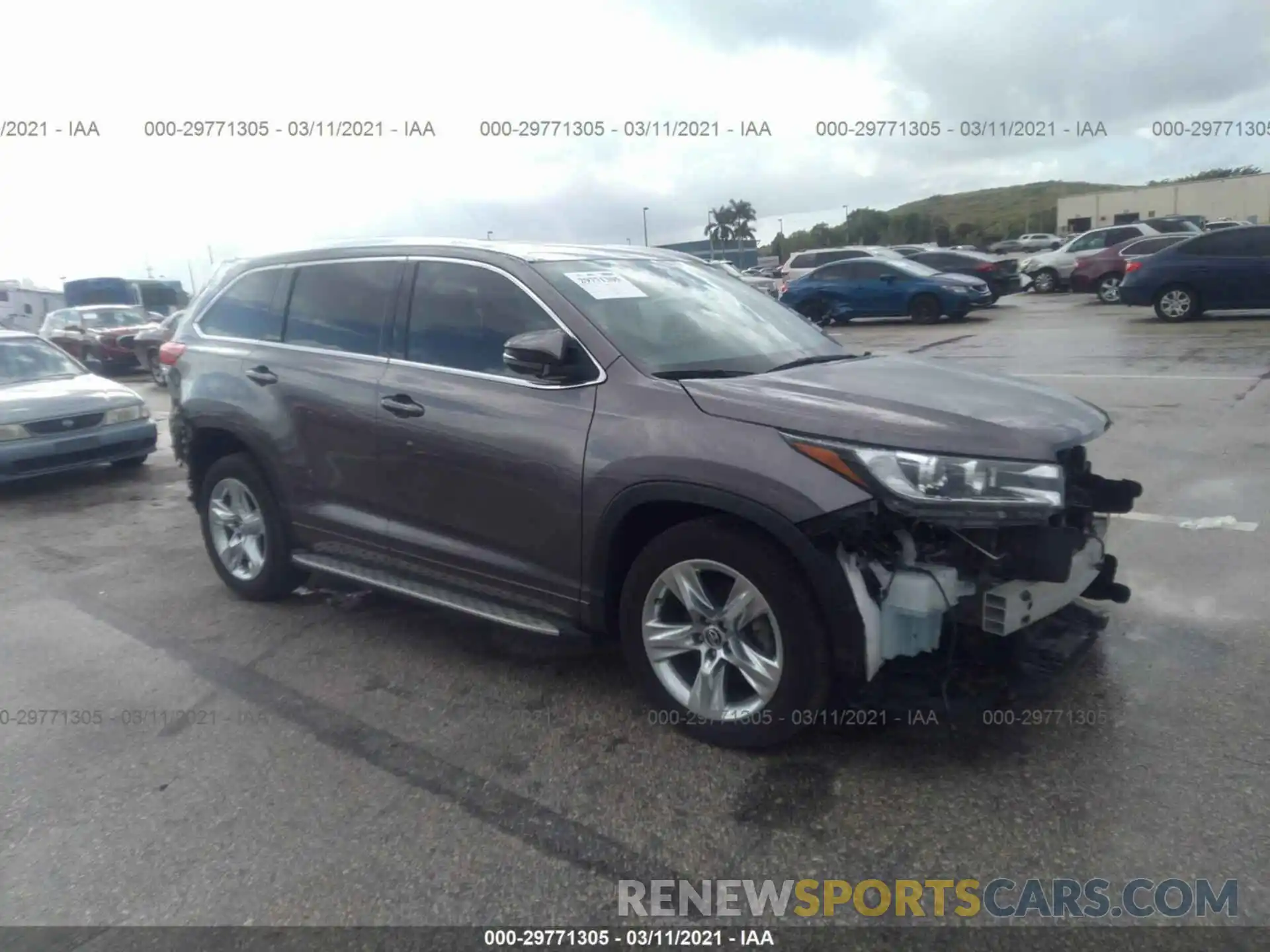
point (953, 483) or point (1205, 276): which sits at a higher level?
point (1205, 276)

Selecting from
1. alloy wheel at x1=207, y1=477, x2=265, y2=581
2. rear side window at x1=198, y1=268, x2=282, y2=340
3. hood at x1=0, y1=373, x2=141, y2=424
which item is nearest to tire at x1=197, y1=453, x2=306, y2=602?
alloy wheel at x1=207, y1=477, x2=265, y2=581

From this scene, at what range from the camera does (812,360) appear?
14.1 ft

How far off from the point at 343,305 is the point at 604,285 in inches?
55.4

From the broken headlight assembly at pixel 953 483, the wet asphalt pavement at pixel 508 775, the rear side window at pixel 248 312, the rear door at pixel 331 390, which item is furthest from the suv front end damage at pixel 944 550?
the rear side window at pixel 248 312

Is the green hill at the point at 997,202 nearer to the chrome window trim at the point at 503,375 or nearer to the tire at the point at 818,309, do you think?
the tire at the point at 818,309

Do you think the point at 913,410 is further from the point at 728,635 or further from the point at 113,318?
the point at 113,318

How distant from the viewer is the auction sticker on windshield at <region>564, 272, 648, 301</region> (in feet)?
13.3

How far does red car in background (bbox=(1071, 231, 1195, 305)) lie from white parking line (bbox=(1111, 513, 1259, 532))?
17.5 m

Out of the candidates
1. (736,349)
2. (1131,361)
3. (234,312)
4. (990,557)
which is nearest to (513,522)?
(736,349)

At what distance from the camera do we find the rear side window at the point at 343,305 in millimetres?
4578

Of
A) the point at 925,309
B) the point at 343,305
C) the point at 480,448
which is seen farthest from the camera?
the point at 925,309

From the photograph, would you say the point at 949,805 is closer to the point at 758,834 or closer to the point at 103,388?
the point at 758,834

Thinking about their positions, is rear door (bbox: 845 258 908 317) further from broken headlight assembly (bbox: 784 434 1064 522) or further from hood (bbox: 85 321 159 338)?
broken headlight assembly (bbox: 784 434 1064 522)

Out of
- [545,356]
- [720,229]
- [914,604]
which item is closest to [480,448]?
[545,356]
